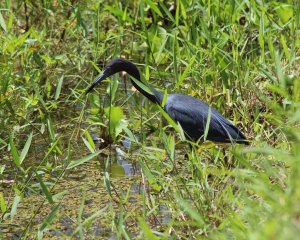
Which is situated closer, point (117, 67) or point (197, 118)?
point (197, 118)

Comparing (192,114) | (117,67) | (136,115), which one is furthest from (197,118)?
(117,67)

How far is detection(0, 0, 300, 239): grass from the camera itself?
4.07 m

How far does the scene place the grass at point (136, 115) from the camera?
13.4 ft

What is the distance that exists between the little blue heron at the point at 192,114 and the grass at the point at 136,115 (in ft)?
0.29

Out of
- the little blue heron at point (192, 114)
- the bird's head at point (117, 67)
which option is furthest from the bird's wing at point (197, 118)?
the bird's head at point (117, 67)

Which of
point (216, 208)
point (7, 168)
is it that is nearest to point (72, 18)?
point (7, 168)

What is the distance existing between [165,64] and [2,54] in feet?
5.41

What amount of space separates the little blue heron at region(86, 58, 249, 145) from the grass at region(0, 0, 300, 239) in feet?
0.29

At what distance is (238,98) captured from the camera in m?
5.18

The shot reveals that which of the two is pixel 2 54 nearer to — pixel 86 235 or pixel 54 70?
pixel 54 70

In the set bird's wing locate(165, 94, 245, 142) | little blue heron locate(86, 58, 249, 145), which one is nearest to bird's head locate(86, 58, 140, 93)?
little blue heron locate(86, 58, 249, 145)

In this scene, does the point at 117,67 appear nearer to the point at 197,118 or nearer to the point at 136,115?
the point at 136,115

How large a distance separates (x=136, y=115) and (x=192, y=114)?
1.16 feet

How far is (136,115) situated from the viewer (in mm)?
5266
